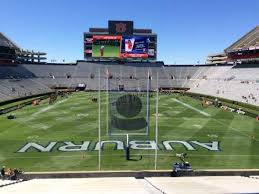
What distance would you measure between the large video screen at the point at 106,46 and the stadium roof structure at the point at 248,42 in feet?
107

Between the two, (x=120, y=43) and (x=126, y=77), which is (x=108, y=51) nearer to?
(x=120, y=43)

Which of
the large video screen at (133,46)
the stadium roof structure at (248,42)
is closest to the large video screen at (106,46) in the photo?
the large video screen at (133,46)

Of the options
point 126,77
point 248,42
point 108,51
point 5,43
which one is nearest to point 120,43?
point 108,51

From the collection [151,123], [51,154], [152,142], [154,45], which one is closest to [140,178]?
[51,154]

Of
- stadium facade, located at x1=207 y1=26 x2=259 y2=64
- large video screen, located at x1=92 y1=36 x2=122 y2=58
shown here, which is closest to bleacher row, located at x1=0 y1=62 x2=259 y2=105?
stadium facade, located at x1=207 y1=26 x2=259 y2=64

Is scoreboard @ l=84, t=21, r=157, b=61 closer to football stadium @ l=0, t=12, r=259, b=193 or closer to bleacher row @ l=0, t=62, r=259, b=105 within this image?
bleacher row @ l=0, t=62, r=259, b=105

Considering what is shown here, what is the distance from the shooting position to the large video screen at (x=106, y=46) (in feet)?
397

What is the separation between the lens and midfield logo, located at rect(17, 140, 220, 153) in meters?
34.9

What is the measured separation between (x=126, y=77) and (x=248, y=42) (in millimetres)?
43515

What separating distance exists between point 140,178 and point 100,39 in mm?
102072

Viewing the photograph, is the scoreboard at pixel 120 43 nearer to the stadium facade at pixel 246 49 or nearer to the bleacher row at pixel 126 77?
the bleacher row at pixel 126 77

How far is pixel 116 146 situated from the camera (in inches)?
1410

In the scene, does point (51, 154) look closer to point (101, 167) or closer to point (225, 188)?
point (101, 167)

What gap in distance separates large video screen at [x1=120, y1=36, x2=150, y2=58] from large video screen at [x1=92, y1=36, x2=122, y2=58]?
1.54 meters
